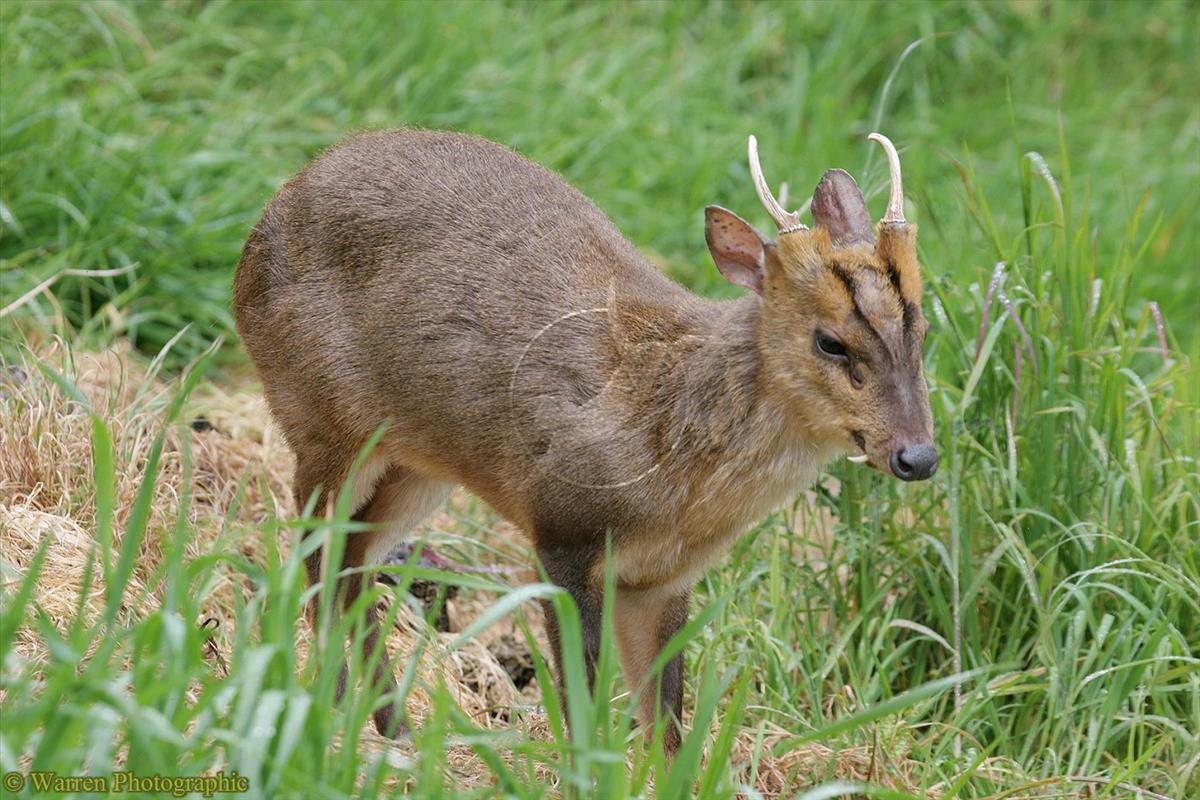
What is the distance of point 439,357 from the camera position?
187 inches

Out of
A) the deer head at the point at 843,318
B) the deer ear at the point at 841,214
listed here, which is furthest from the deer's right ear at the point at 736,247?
the deer ear at the point at 841,214

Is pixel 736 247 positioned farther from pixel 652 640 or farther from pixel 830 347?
pixel 652 640

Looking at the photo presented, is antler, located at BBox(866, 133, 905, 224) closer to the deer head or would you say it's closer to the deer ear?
the deer head

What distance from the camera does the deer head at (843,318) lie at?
Answer: 4.10 meters

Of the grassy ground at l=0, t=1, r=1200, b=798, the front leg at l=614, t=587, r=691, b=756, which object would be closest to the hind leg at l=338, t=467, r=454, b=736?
the grassy ground at l=0, t=1, r=1200, b=798

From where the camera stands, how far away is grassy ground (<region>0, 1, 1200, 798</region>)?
3240 millimetres

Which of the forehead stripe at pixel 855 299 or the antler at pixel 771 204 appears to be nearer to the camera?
the forehead stripe at pixel 855 299

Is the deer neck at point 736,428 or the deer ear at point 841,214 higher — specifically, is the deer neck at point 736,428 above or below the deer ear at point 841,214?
below

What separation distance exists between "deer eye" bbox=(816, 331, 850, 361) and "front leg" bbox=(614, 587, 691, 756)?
84 centimetres

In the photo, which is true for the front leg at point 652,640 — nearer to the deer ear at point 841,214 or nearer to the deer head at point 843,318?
the deer head at point 843,318

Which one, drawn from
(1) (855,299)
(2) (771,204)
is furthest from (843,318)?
(2) (771,204)

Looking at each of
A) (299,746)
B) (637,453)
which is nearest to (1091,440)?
(637,453)

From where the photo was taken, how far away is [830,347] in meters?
4.20

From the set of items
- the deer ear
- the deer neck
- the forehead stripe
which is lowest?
the deer neck
